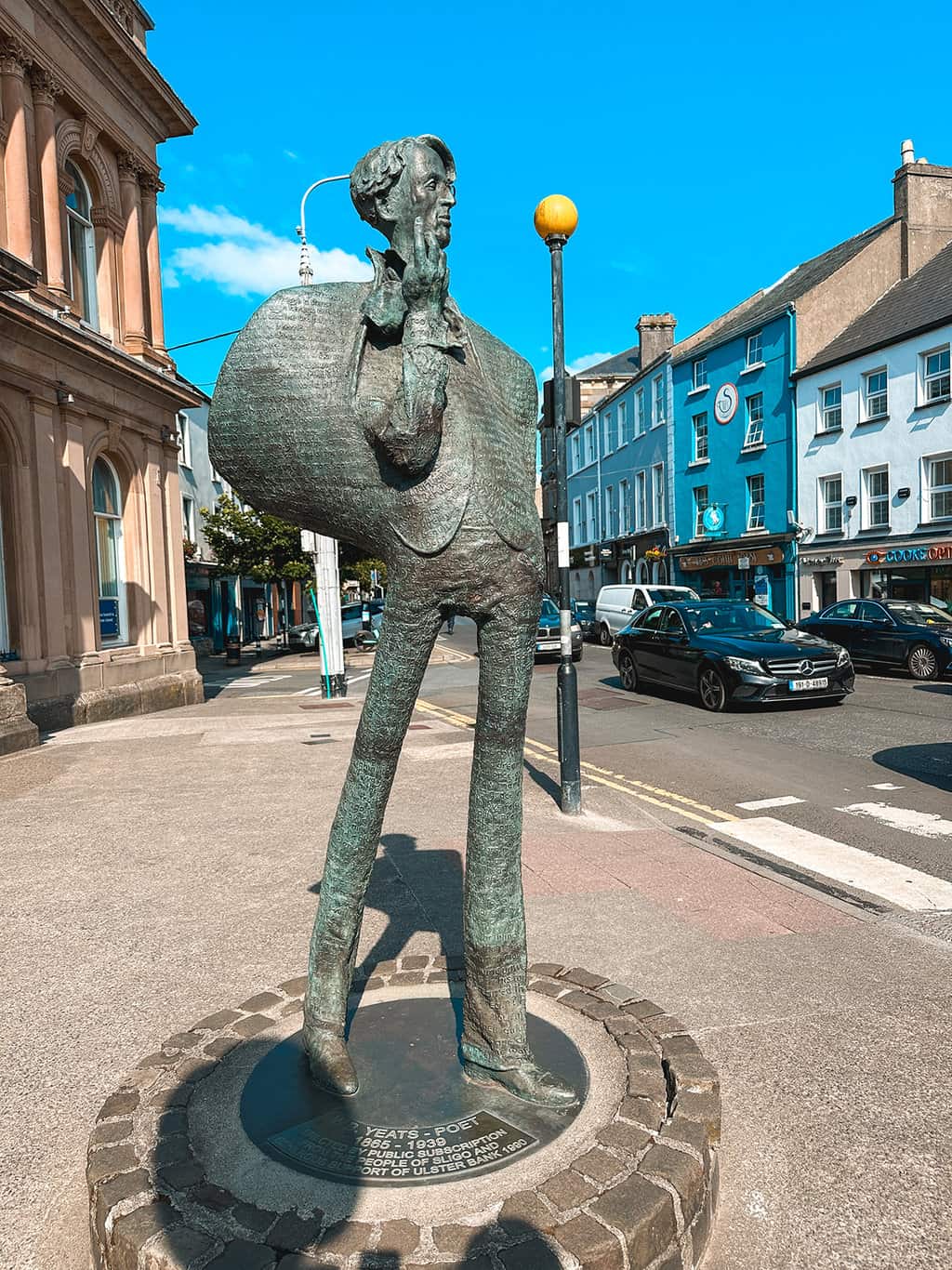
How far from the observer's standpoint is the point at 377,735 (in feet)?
9.01

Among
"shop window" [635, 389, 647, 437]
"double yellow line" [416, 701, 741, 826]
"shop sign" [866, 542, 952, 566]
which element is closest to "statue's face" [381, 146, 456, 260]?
"double yellow line" [416, 701, 741, 826]

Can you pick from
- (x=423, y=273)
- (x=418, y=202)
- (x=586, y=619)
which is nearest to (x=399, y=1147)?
(x=423, y=273)

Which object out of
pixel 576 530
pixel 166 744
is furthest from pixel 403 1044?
→ pixel 576 530

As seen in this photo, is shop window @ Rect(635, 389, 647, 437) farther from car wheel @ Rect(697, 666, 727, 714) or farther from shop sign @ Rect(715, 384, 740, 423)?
car wheel @ Rect(697, 666, 727, 714)

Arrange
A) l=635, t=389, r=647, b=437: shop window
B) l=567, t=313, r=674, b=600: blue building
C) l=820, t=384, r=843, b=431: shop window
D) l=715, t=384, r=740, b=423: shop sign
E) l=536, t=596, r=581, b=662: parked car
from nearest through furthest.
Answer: l=536, t=596, r=581, b=662: parked car, l=820, t=384, r=843, b=431: shop window, l=715, t=384, r=740, b=423: shop sign, l=567, t=313, r=674, b=600: blue building, l=635, t=389, r=647, b=437: shop window

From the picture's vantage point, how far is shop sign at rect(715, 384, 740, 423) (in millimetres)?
30750

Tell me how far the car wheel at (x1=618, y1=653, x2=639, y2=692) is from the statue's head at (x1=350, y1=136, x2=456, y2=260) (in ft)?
44.0

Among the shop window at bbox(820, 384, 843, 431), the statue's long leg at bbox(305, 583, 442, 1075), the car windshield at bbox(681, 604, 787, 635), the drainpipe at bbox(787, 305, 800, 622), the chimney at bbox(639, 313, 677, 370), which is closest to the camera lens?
the statue's long leg at bbox(305, 583, 442, 1075)

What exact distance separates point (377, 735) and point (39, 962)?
2814 millimetres

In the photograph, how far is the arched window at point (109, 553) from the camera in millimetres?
14523

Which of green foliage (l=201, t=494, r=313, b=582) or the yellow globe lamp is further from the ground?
the yellow globe lamp

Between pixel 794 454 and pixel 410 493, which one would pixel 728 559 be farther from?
pixel 410 493

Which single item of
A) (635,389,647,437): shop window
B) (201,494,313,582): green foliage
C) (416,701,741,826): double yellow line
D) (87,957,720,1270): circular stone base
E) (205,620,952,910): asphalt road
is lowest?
(416,701,741,826): double yellow line

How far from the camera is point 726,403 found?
31234mm
